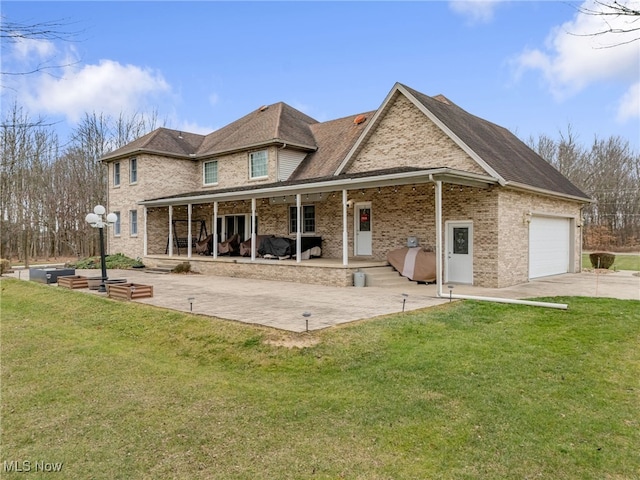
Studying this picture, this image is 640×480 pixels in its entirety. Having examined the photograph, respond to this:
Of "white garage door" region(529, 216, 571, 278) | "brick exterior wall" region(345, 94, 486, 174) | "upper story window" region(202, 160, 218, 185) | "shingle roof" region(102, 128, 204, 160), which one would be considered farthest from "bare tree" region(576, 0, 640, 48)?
"shingle roof" region(102, 128, 204, 160)

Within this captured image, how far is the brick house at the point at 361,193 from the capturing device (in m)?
13.6

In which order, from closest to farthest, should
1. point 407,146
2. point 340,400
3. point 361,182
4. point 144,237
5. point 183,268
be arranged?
point 340,400 < point 361,182 < point 407,146 < point 183,268 < point 144,237

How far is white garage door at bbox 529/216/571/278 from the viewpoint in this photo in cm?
1550

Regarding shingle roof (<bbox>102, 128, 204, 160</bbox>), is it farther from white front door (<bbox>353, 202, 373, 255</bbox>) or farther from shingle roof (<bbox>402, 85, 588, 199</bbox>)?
shingle roof (<bbox>402, 85, 588, 199</bbox>)

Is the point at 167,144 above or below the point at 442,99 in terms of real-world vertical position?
below

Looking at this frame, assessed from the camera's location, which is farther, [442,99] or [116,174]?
[116,174]

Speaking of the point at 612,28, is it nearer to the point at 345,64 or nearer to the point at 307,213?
the point at 307,213

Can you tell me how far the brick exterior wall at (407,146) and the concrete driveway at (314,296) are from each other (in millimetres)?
4153

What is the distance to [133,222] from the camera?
79.3 feet

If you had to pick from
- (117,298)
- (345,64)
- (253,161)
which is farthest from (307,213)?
(117,298)

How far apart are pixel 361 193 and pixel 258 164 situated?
6.74 metres

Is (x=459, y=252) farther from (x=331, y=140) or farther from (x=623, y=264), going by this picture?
(x=623, y=264)

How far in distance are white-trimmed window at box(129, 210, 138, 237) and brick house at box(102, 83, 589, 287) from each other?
0.32 feet

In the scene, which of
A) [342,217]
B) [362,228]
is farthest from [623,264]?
[342,217]
